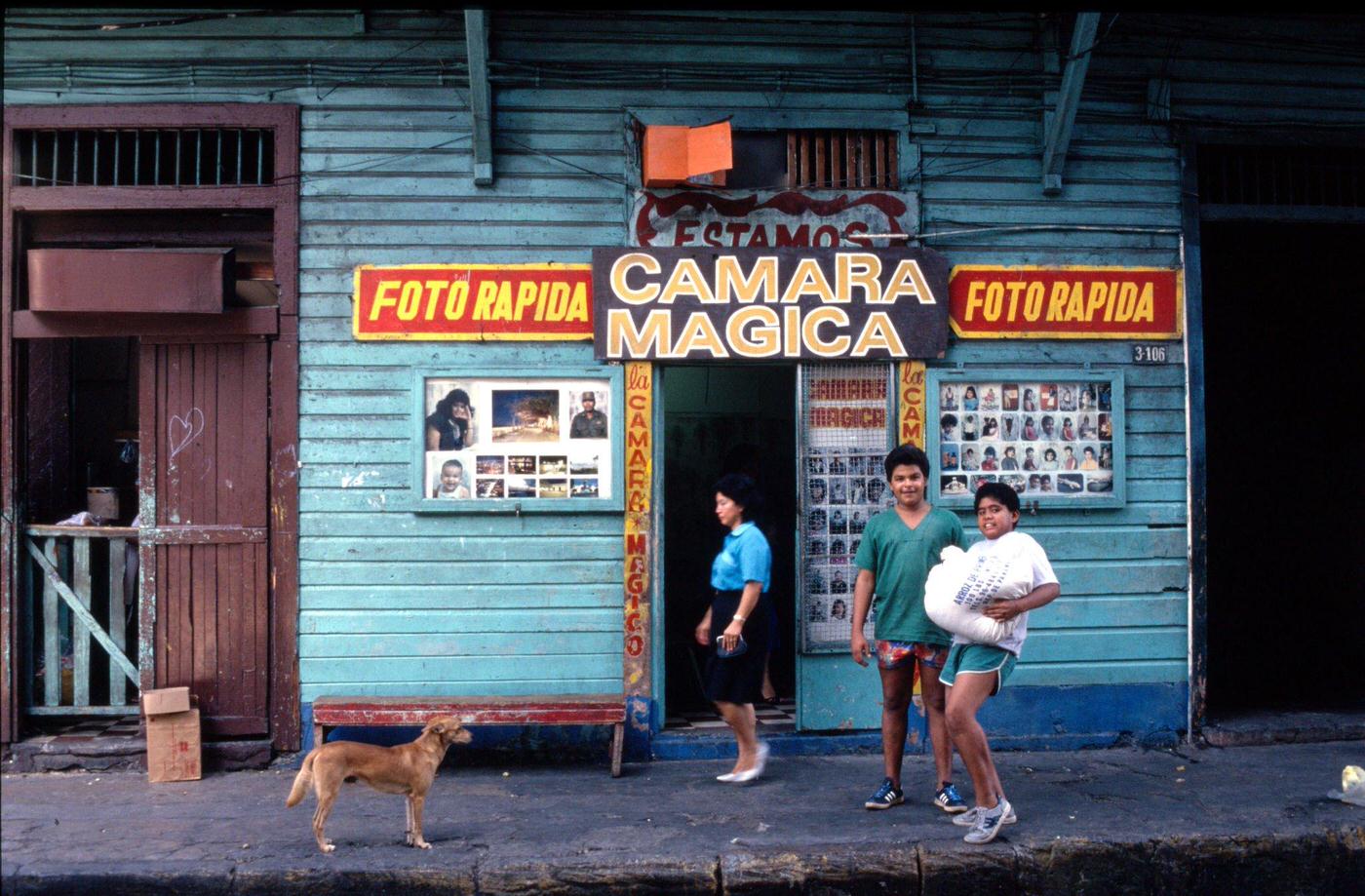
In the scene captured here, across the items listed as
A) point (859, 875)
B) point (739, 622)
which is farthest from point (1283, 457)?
point (859, 875)

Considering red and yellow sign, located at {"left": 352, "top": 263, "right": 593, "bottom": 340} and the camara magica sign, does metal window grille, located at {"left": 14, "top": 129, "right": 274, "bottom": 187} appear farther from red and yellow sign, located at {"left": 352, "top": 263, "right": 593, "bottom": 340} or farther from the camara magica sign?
the camara magica sign

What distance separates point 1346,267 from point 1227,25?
2.74 m

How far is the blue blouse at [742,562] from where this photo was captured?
6.53 metres

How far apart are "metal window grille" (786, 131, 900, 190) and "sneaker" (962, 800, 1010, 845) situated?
→ 13.1ft

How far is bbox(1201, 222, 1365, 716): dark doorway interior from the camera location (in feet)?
30.9

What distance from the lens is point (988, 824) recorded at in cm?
546

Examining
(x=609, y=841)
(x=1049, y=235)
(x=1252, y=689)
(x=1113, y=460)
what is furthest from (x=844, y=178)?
(x=1252, y=689)

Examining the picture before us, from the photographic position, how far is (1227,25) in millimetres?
7652

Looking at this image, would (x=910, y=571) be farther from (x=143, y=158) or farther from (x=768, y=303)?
(x=143, y=158)

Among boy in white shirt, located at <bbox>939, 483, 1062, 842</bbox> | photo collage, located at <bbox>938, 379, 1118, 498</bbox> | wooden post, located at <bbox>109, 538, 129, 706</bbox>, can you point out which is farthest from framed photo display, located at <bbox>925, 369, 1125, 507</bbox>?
wooden post, located at <bbox>109, 538, 129, 706</bbox>

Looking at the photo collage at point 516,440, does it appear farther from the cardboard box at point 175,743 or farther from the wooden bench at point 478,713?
the cardboard box at point 175,743

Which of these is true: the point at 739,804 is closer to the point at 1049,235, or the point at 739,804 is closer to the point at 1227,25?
the point at 1049,235

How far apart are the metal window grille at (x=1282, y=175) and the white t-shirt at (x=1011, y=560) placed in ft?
12.5

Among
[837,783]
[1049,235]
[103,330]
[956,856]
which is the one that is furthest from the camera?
[1049,235]
